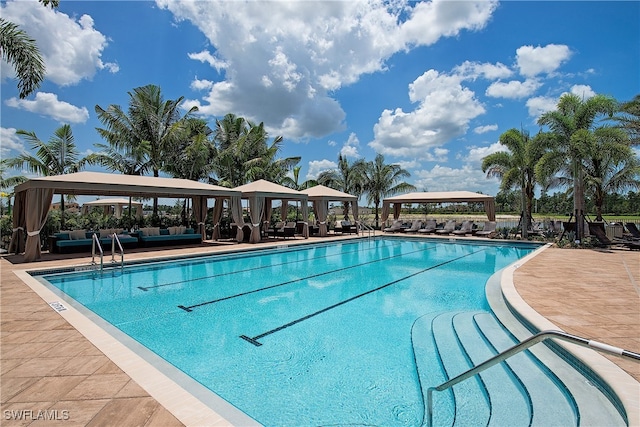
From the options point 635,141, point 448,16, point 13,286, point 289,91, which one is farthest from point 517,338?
point 289,91

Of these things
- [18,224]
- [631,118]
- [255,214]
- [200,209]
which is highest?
[631,118]

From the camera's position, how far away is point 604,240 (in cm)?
1320

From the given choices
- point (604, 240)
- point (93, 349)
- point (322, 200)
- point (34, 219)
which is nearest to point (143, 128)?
point (34, 219)

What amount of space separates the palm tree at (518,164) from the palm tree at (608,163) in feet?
6.84

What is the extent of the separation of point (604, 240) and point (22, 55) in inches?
824

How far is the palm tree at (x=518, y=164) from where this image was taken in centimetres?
1669

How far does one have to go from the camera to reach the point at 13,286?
21.7 feet

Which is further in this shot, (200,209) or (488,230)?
(488,230)

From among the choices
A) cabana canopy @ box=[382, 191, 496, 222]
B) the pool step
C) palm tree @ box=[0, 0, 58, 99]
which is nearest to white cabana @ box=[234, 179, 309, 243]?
palm tree @ box=[0, 0, 58, 99]

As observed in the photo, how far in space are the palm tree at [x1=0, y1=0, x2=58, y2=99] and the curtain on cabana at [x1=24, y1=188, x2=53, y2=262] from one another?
9.50 ft

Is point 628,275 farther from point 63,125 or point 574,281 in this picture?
point 63,125

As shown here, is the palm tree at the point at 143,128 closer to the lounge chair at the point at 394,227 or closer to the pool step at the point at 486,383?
the lounge chair at the point at 394,227

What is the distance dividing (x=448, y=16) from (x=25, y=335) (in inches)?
517

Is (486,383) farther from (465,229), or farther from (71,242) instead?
(465,229)
